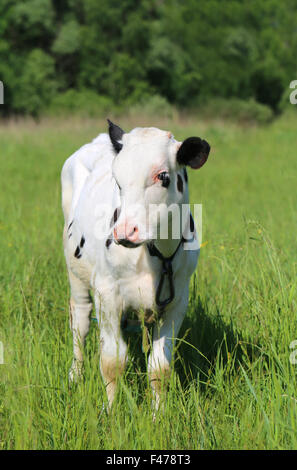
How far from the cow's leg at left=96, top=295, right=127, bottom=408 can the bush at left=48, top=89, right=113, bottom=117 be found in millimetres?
23441

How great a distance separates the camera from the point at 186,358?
310cm

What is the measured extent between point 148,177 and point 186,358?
4.58ft

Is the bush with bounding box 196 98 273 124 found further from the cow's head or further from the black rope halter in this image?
the cow's head

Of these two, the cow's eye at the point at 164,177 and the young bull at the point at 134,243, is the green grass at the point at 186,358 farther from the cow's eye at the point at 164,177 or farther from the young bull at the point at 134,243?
the cow's eye at the point at 164,177

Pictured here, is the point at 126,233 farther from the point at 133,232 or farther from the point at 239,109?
the point at 239,109

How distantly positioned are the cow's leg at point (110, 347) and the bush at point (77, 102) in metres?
23.4

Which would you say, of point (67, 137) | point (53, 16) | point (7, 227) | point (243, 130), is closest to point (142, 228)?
point (7, 227)

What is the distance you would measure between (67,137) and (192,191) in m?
7.06

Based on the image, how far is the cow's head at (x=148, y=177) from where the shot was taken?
2.02 metres

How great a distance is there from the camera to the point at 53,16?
30859mm

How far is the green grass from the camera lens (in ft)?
6.79

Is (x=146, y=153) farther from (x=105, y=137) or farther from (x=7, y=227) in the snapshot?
(x=7, y=227)

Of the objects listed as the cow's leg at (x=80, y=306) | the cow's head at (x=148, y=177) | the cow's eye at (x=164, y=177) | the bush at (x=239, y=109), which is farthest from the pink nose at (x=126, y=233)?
the bush at (x=239, y=109)

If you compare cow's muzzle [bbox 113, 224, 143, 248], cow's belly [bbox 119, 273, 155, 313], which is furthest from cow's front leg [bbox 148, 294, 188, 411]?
cow's muzzle [bbox 113, 224, 143, 248]
